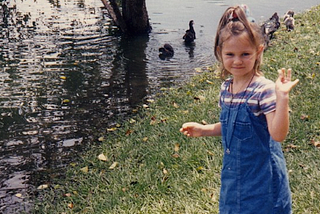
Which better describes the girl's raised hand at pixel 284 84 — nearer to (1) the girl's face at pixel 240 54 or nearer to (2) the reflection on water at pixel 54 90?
(1) the girl's face at pixel 240 54

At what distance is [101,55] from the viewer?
10898mm

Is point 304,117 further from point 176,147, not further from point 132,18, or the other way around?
point 132,18

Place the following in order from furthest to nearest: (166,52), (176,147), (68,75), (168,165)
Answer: (166,52) → (68,75) → (176,147) → (168,165)

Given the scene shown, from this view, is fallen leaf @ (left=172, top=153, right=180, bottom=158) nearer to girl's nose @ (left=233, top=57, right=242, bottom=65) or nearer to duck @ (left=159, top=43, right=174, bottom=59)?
girl's nose @ (left=233, top=57, right=242, bottom=65)

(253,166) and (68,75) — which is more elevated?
(253,166)

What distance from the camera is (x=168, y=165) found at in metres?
4.53

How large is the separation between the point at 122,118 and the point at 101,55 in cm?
447

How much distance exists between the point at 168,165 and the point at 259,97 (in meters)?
2.33

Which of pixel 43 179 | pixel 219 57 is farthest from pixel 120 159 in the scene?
pixel 219 57

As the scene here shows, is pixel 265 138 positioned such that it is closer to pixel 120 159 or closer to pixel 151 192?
pixel 151 192

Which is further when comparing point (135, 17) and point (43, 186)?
point (135, 17)

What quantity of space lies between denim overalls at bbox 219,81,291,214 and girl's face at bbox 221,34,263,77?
155mm

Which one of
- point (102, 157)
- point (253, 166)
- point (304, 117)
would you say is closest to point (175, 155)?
point (102, 157)

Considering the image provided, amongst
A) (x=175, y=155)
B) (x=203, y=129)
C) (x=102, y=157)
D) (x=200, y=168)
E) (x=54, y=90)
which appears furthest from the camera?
(x=54, y=90)
